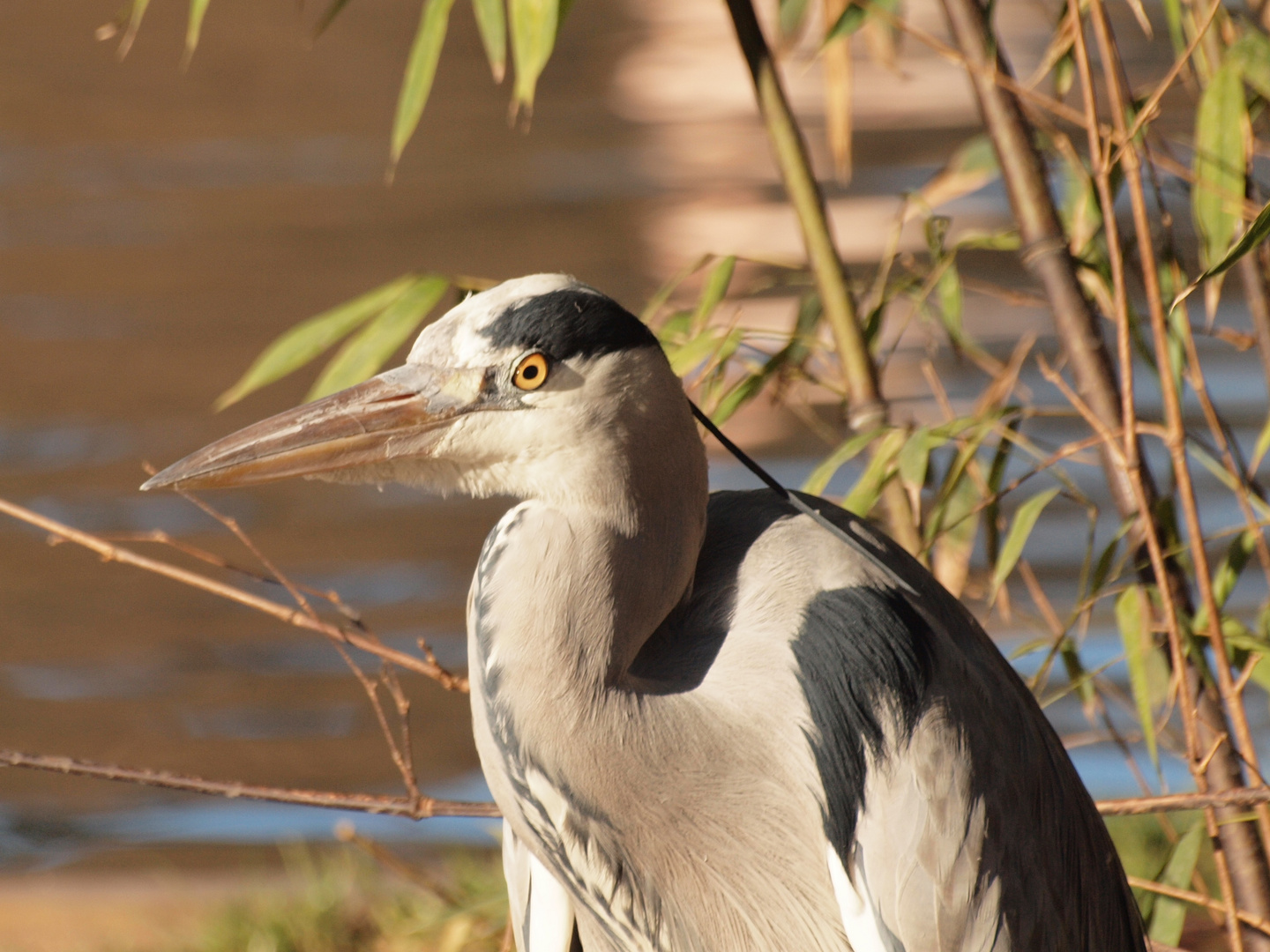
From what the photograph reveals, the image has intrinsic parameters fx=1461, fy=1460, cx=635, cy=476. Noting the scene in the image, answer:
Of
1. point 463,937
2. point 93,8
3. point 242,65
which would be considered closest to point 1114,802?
point 463,937

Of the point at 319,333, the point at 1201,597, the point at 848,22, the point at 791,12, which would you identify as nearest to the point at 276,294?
the point at 791,12

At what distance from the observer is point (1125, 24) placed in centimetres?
700

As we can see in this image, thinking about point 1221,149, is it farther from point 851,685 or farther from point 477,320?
point 477,320

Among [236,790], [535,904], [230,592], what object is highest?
[230,592]

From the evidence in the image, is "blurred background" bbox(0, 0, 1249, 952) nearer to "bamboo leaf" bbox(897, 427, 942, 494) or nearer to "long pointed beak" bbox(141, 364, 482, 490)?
"bamboo leaf" bbox(897, 427, 942, 494)

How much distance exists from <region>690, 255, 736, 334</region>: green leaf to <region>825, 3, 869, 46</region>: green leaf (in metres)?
0.31

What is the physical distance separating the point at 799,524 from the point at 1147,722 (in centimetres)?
53

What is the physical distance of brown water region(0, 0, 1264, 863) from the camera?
3.84 meters

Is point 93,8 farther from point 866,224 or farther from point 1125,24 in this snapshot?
point 1125,24

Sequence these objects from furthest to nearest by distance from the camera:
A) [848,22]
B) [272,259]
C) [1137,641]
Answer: [272,259] < [848,22] < [1137,641]

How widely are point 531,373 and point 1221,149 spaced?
0.87 m

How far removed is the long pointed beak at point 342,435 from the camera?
4.37 feet

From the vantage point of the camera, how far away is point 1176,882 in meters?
1.80

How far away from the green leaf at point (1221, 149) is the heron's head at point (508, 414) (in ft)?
2.41
